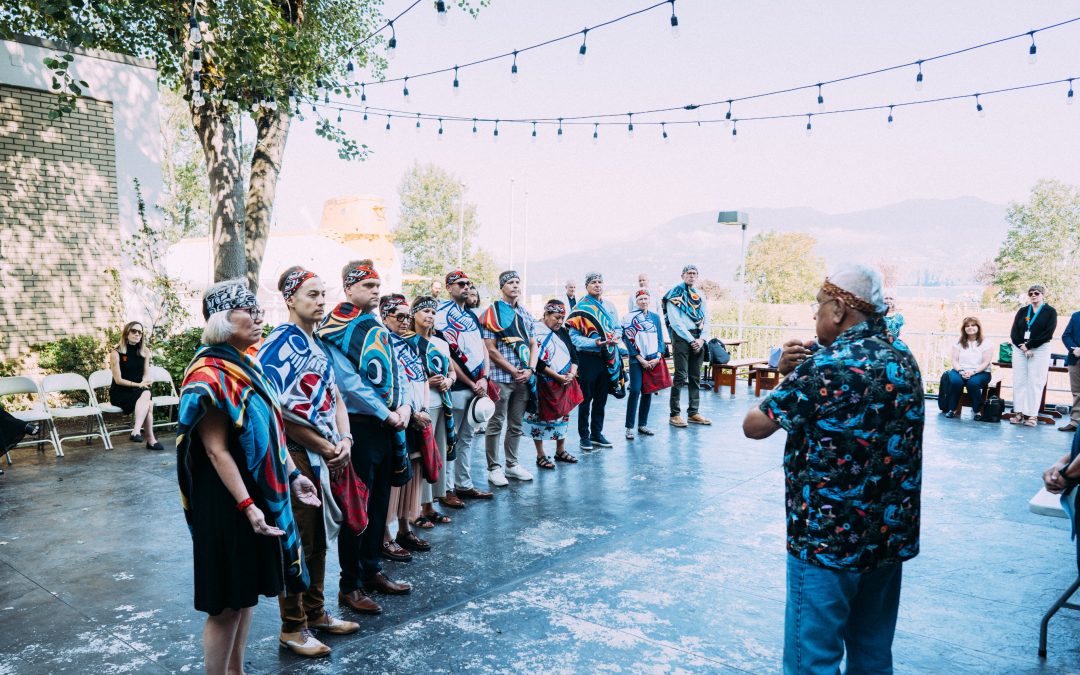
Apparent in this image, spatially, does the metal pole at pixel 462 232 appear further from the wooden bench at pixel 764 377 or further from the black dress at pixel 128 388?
the black dress at pixel 128 388

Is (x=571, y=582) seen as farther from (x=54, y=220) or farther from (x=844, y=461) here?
(x=54, y=220)

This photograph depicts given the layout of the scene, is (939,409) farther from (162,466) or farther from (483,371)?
(162,466)

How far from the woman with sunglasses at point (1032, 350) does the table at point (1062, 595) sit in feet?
22.2

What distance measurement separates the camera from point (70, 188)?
385 inches

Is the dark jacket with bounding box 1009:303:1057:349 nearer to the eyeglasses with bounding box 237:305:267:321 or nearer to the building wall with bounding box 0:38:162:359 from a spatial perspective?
the eyeglasses with bounding box 237:305:267:321

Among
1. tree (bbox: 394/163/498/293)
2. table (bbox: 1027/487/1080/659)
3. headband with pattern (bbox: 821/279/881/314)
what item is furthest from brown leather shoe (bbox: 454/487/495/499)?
tree (bbox: 394/163/498/293)

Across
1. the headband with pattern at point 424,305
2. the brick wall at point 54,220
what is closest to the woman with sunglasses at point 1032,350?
the headband with pattern at point 424,305

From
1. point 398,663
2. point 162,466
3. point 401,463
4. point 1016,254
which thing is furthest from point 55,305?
point 1016,254

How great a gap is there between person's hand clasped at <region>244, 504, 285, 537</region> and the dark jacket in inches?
387

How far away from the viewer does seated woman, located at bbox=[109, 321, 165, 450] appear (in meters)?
8.29

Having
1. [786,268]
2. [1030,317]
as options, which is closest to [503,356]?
[1030,317]

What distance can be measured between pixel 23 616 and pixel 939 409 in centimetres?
1088

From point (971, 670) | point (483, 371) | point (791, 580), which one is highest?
point (483, 371)

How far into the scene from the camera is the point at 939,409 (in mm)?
10773
